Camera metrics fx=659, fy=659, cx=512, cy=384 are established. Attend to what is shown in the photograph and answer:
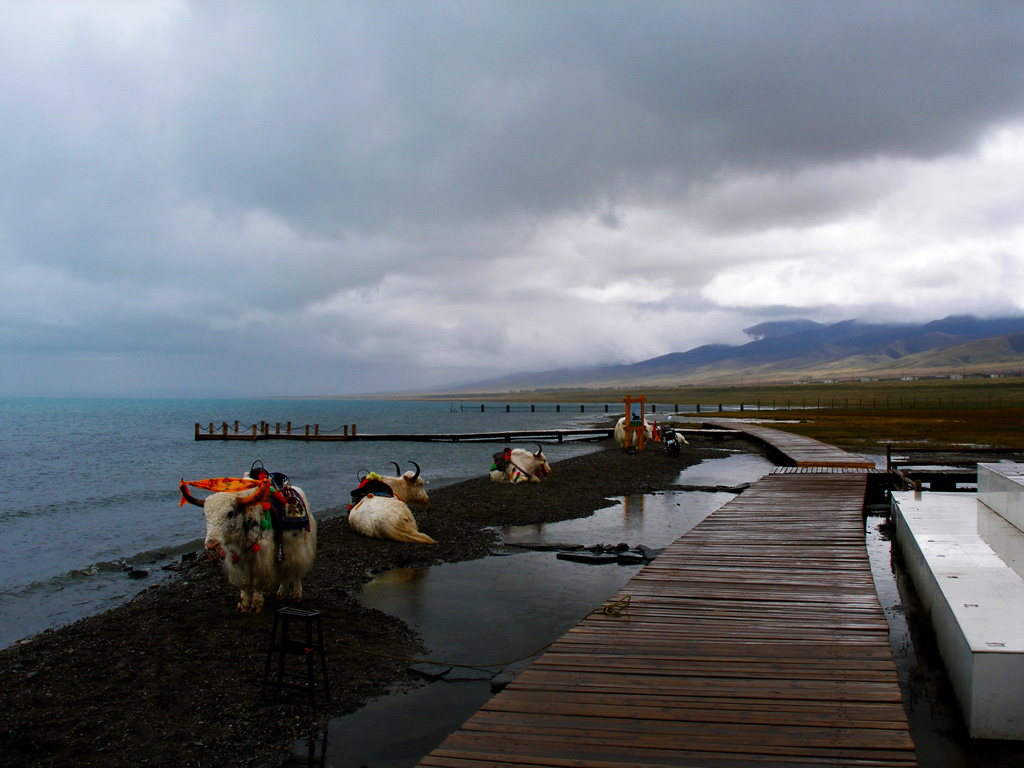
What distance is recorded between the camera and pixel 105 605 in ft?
37.2

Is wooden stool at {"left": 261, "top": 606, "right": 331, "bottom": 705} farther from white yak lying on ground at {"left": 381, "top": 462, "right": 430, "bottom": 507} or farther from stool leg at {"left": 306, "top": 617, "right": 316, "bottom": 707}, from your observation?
white yak lying on ground at {"left": 381, "top": 462, "right": 430, "bottom": 507}

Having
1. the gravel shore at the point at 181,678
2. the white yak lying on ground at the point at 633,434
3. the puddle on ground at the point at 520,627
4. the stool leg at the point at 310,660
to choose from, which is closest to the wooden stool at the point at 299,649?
the stool leg at the point at 310,660

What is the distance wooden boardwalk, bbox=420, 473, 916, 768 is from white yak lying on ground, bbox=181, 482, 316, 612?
13.1ft

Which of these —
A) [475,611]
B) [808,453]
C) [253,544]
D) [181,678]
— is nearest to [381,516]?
[475,611]

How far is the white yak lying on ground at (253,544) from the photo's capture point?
7.93 meters

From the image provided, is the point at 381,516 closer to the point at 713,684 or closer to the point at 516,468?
the point at 516,468

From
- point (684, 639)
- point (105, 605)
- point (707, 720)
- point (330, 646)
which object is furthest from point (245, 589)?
point (707, 720)

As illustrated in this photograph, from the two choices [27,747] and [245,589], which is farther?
[245,589]

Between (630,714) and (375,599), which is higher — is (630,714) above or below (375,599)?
above

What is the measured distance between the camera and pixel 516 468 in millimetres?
22672

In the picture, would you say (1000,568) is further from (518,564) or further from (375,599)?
(375,599)

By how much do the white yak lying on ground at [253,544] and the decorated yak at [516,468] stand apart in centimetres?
1381

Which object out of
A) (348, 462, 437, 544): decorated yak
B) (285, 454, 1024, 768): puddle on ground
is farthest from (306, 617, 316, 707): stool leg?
(348, 462, 437, 544): decorated yak

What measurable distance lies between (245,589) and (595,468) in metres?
19.4
